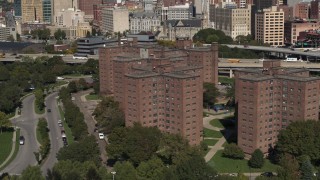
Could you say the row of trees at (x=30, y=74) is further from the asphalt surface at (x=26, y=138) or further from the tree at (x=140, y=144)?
the tree at (x=140, y=144)

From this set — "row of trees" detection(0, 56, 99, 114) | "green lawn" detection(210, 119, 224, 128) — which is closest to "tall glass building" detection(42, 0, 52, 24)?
"row of trees" detection(0, 56, 99, 114)

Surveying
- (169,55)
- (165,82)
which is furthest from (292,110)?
(169,55)

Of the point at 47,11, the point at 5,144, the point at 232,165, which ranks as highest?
the point at 47,11

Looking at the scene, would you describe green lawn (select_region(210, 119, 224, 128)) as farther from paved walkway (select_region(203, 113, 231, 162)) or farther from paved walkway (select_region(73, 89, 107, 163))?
paved walkway (select_region(73, 89, 107, 163))

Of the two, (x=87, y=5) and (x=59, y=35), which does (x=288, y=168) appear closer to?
(x=59, y=35)

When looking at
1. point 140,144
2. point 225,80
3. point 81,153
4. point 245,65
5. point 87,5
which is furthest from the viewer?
point 87,5

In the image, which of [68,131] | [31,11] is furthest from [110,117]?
[31,11]

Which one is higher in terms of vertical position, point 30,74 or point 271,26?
point 271,26

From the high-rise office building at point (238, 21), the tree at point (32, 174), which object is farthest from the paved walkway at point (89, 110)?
the high-rise office building at point (238, 21)
